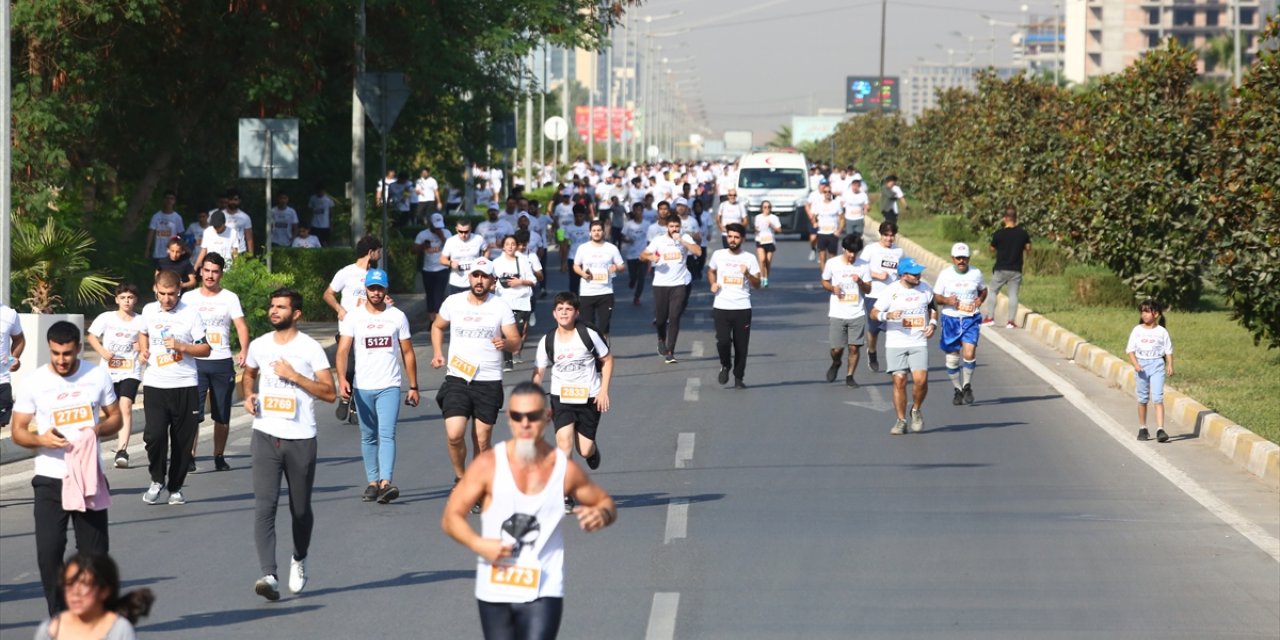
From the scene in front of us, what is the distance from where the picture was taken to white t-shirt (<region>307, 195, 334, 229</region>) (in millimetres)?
33500

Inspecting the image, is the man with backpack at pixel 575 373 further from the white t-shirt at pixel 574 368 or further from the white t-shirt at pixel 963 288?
the white t-shirt at pixel 963 288

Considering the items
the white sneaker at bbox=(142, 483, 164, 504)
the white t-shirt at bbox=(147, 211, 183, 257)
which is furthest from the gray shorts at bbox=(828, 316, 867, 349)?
the white t-shirt at bbox=(147, 211, 183, 257)

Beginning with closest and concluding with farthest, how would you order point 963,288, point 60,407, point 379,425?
point 60,407 → point 379,425 → point 963,288

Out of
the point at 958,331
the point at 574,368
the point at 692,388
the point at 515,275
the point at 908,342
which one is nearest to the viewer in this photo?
the point at 574,368

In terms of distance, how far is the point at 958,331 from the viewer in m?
18.4

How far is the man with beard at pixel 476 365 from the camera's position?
40.4 ft

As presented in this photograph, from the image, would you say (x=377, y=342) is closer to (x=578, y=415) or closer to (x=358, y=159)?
(x=578, y=415)

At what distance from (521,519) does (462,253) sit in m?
16.1

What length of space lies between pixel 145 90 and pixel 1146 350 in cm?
Answer: 1492

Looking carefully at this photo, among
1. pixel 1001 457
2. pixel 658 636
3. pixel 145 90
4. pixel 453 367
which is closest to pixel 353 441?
pixel 453 367

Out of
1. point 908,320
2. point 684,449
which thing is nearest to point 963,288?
point 908,320

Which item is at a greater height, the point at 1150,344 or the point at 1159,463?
the point at 1150,344

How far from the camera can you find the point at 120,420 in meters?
9.28

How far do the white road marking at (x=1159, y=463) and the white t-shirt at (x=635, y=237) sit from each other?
7.99 m
